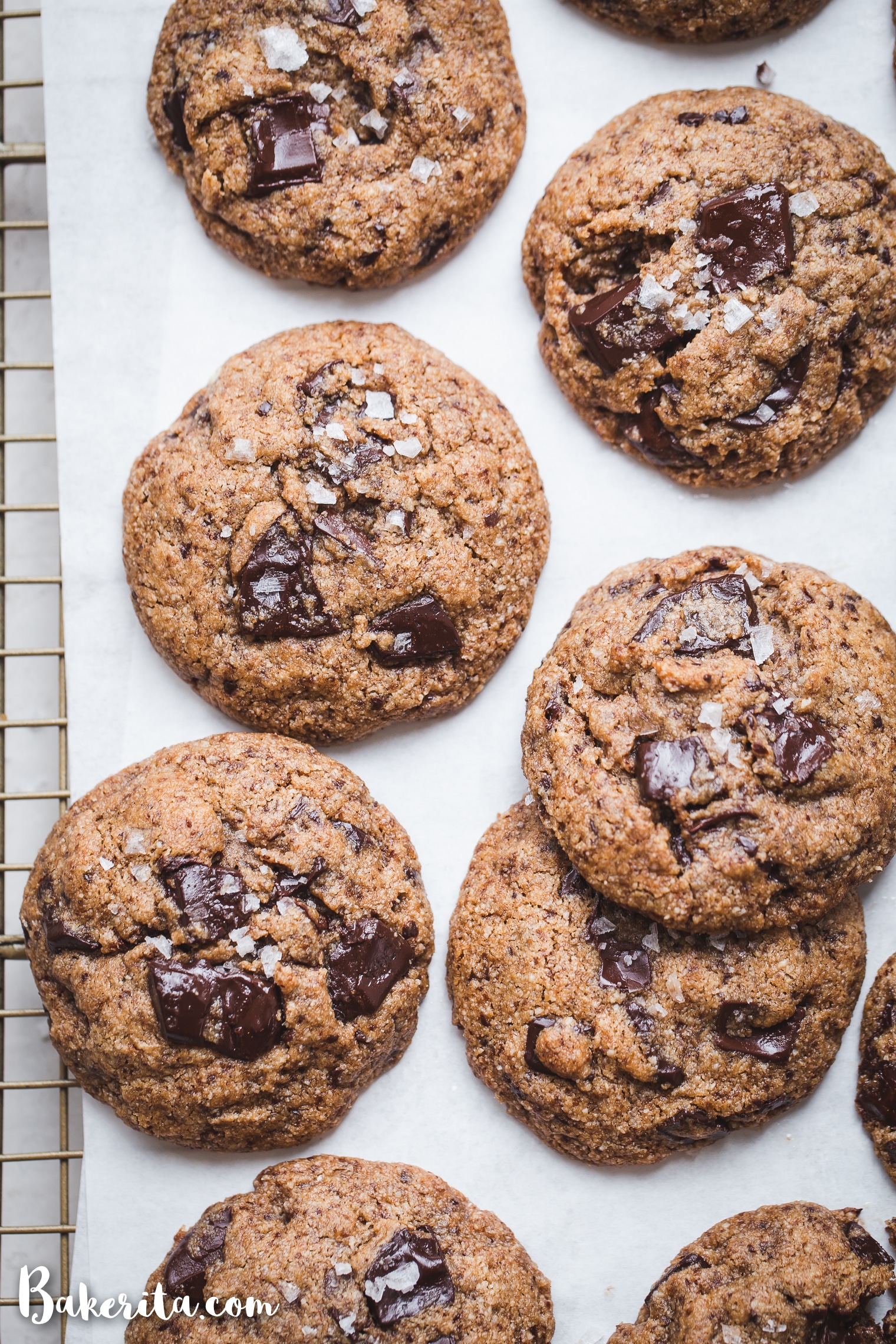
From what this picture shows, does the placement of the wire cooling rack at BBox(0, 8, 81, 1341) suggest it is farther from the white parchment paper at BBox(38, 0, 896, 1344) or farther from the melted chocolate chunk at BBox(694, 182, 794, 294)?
the melted chocolate chunk at BBox(694, 182, 794, 294)

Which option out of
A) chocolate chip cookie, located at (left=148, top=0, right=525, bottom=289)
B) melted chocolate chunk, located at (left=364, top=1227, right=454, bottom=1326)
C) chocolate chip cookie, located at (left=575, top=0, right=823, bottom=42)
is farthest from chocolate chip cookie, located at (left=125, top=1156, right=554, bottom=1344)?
chocolate chip cookie, located at (left=575, top=0, right=823, bottom=42)

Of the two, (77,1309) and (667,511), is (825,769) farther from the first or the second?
(77,1309)

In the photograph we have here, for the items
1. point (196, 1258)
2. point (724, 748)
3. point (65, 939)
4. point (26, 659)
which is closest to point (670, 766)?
point (724, 748)

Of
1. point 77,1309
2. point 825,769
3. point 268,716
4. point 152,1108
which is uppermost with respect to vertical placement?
point 825,769

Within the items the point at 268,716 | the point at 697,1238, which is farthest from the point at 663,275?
the point at 697,1238

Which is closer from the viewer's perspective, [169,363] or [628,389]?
[628,389]

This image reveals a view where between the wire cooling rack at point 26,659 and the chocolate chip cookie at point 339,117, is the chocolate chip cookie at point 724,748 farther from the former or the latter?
the wire cooling rack at point 26,659

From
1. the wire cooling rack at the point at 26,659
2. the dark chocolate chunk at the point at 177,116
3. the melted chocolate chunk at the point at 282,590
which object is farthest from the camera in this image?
the wire cooling rack at the point at 26,659

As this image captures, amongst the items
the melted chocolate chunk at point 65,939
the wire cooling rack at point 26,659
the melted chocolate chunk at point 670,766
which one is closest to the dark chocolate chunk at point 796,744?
the melted chocolate chunk at point 670,766
